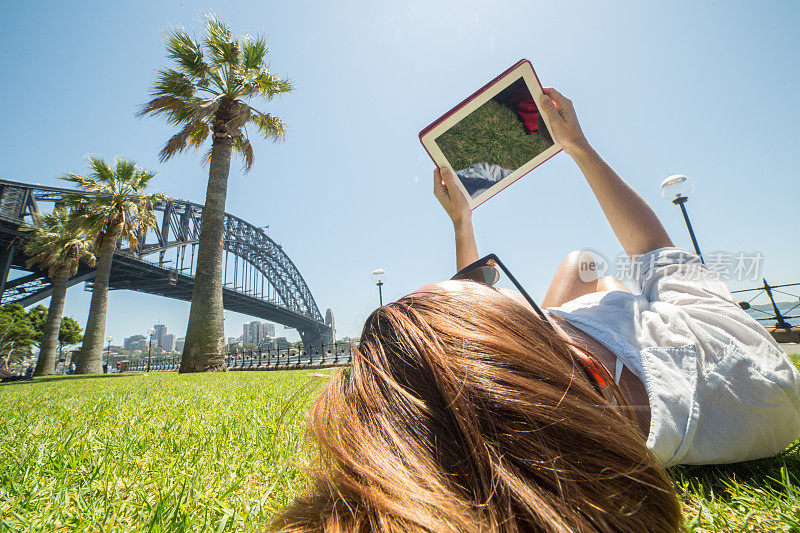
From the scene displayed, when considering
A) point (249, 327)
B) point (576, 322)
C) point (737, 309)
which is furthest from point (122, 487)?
point (249, 327)

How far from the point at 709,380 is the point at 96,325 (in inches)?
647

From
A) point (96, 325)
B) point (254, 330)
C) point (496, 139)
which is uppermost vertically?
point (254, 330)

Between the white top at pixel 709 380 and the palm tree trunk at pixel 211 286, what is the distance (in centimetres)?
926

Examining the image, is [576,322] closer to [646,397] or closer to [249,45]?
[646,397]

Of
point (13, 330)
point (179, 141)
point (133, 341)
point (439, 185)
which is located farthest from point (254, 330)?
point (439, 185)

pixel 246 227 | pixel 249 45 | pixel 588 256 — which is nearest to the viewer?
pixel 588 256

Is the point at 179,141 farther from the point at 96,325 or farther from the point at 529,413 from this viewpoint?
the point at 529,413

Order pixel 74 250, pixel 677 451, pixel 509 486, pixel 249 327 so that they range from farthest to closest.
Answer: pixel 249 327, pixel 74 250, pixel 677 451, pixel 509 486

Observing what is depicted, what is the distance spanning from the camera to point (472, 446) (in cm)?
52

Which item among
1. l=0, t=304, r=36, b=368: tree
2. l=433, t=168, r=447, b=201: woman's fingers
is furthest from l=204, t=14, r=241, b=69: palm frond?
l=0, t=304, r=36, b=368: tree

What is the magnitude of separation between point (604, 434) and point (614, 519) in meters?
0.11

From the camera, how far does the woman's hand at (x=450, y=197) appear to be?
6.31 feet

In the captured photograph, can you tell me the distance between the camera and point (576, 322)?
1.07 meters

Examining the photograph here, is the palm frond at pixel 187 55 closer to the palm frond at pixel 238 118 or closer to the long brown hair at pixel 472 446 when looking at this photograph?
the palm frond at pixel 238 118
